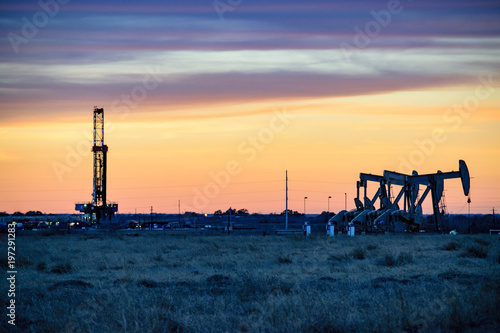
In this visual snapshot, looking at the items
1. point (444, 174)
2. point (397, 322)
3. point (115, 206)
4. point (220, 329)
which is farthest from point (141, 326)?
point (115, 206)

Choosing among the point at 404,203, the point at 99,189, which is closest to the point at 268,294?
the point at 404,203

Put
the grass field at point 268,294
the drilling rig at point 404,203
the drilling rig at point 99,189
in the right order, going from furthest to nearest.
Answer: the drilling rig at point 99,189 < the drilling rig at point 404,203 < the grass field at point 268,294

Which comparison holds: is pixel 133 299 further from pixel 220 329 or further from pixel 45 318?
pixel 220 329

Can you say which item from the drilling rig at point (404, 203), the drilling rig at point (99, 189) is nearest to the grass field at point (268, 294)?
the drilling rig at point (404, 203)

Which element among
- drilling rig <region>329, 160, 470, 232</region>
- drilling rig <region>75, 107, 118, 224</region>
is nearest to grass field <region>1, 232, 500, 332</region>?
drilling rig <region>329, 160, 470, 232</region>

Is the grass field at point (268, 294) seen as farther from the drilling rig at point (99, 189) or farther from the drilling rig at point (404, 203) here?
the drilling rig at point (99, 189)

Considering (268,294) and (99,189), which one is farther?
(99,189)

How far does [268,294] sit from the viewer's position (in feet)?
50.6

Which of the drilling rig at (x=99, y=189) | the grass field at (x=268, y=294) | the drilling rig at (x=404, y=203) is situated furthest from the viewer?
the drilling rig at (x=99, y=189)

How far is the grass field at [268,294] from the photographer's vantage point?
11.5 meters

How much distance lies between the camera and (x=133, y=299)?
48.1 ft

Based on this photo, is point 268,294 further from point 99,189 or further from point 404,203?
point 99,189

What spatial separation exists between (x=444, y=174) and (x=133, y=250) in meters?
29.3

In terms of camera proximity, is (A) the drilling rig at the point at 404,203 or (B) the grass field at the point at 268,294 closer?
(B) the grass field at the point at 268,294
